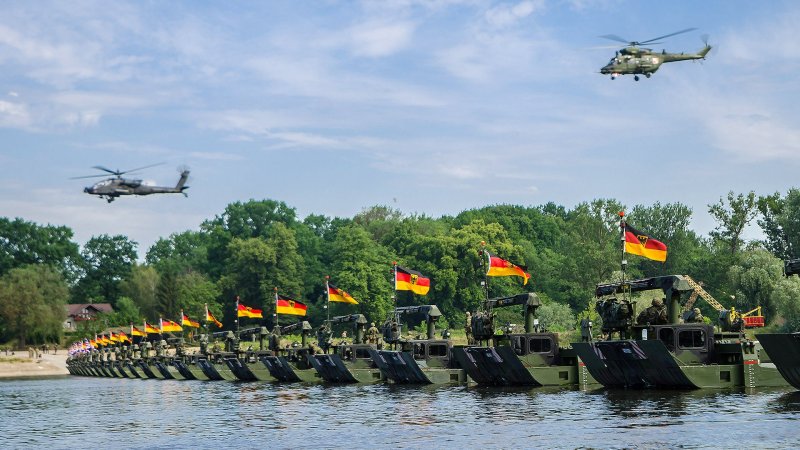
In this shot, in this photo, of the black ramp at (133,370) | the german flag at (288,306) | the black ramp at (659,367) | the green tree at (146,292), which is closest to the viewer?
the black ramp at (659,367)

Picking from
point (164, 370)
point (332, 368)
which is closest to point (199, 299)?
point (164, 370)

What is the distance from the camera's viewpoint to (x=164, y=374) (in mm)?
103312

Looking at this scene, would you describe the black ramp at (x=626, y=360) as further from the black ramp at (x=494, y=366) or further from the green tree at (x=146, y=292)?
the green tree at (x=146, y=292)

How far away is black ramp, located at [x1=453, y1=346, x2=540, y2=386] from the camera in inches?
2032

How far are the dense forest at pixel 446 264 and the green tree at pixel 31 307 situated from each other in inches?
7.5

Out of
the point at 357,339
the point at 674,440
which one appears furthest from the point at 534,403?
the point at 357,339

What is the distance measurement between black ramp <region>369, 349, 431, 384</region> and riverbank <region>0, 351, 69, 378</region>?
88.3 metres

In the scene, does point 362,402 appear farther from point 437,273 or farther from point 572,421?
point 437,273

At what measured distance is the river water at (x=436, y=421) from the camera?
32594 millimetres

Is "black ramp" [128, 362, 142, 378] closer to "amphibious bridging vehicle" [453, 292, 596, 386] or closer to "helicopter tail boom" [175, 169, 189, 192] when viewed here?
"helicopter tail boom" [175, 169, 189, 192]

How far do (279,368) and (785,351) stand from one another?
4072 centimetres

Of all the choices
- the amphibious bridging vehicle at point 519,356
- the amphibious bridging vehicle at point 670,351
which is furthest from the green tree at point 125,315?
the amphibious bridging vehicle at point 670,351

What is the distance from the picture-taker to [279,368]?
2886 inches

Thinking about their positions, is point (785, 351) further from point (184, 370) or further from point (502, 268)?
point (184, 370)
